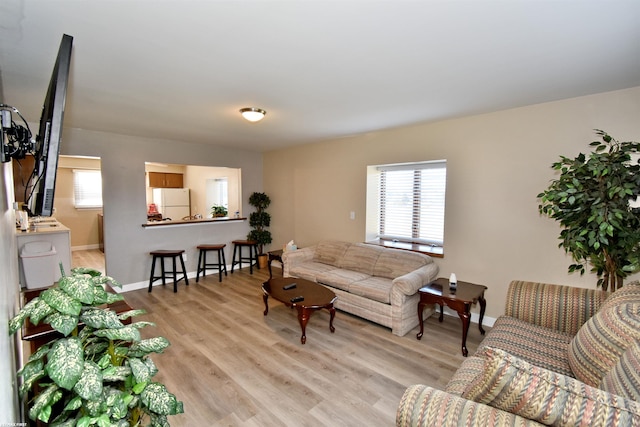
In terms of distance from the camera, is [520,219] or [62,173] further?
[62,173]

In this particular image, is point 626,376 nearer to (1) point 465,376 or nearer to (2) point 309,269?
(1) point 465,376

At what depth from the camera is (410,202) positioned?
414cm

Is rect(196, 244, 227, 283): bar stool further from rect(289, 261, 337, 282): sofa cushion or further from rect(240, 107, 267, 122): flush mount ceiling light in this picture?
rect(240, 107, 267, 122): flush mount ceiling light

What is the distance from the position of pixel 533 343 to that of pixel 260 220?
4.94m

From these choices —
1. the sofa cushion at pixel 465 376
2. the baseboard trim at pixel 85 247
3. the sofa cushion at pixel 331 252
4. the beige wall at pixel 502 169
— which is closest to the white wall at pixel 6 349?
the sofa cushion at pixel 465 376

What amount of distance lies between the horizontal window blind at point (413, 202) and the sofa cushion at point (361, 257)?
1.73 ft

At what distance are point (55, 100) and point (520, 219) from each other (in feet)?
12.5

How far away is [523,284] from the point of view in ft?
8.11

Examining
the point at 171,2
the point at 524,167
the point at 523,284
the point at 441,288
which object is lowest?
the point at 441,288

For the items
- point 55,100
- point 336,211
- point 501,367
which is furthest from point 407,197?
point 55,100

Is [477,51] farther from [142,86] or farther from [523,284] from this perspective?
[142,86]

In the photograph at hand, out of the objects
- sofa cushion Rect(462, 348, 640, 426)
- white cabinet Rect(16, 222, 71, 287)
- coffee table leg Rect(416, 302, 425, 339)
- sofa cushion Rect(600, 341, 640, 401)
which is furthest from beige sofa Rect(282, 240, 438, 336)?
white cabinet Rect(16, 222, 71, 287)

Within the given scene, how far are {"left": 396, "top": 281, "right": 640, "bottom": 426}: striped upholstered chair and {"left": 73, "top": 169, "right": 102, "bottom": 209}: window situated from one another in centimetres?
851

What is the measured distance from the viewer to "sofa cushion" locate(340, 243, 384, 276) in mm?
3975
